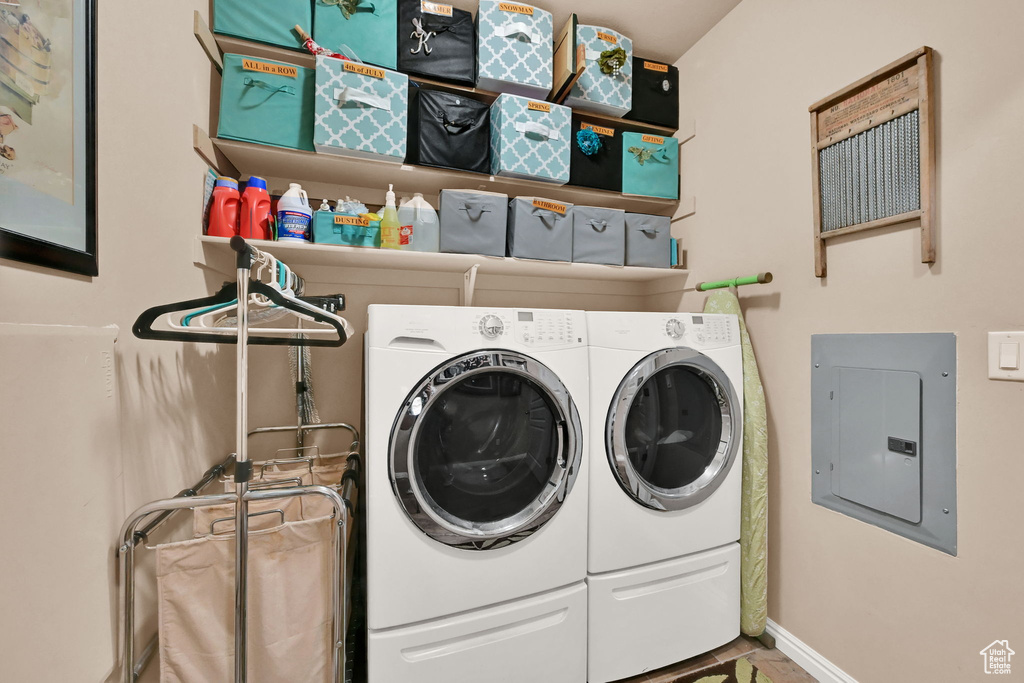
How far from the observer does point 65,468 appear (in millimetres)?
760

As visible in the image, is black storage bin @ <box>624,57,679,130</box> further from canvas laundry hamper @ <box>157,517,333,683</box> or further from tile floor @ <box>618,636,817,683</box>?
tile floor @ <box>618,636,817,683</box>

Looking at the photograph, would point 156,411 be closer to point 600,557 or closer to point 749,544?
point 600,557

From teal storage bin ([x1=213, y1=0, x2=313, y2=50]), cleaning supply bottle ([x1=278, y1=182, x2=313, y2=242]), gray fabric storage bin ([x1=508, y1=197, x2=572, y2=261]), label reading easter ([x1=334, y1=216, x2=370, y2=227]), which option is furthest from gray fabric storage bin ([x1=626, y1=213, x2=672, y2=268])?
teal storage bin ([x1=213, y1=0, x2=313, y2=50])

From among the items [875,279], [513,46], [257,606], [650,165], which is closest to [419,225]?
[513,46]

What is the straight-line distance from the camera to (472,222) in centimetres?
167

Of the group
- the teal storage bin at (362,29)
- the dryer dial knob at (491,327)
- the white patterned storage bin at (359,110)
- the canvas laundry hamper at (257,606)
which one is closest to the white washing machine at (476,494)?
the dryer dial knob at (491,327)

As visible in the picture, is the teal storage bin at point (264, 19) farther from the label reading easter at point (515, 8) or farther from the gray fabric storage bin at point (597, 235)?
the gray fabric storage bin at point (597, 235)

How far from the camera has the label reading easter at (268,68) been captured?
142 centimetres

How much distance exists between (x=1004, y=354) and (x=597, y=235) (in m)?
1.28

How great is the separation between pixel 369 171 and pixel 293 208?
35cm

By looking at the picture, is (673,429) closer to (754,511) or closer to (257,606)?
(754,511)

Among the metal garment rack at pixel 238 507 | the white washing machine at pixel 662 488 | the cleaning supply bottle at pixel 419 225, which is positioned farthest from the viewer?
the cleaning supply bottle at pixel 419 225

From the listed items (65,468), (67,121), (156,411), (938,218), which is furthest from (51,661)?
(938,218)

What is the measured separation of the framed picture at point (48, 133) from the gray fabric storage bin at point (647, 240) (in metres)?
1.78
